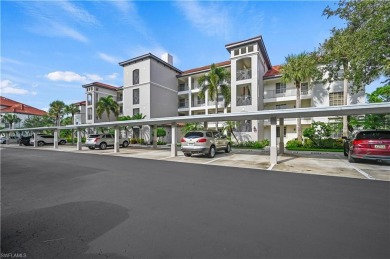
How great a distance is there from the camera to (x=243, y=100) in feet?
79.0

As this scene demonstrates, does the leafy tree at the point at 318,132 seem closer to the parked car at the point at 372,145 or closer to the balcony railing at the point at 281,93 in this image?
the balcony railing at the point at 281,93

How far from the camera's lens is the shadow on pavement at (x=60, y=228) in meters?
2.68

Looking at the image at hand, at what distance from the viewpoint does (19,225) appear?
11.3 feet

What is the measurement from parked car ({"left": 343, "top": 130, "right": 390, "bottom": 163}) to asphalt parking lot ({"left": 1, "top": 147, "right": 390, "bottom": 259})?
3385 millimetres

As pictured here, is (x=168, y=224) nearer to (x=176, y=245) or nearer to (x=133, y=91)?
(x=176, y=245)

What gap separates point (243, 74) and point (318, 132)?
11.0m

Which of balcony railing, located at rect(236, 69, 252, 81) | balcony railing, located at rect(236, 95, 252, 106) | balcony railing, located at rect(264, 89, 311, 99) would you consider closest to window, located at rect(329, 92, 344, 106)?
balcony railing, located at rect(264, 89, 311, 99)

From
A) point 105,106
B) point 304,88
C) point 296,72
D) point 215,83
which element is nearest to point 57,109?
point 105,106

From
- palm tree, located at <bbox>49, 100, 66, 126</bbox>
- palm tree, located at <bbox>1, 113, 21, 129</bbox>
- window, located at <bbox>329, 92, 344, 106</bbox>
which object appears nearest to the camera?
window, located at <bbox>329, 92, 344, 106</bbox>

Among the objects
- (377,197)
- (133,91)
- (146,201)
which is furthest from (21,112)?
(377,197)

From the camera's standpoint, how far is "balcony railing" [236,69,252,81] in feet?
78.5

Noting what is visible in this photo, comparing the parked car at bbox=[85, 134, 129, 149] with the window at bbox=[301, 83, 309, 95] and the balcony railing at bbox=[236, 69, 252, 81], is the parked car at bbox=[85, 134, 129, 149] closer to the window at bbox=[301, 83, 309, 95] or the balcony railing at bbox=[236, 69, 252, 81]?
the balcony railing at bbox=[236, 69, 252, 81]

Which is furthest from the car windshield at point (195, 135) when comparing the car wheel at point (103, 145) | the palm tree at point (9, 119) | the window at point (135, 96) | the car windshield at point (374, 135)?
the palm tree at point (9, 119)

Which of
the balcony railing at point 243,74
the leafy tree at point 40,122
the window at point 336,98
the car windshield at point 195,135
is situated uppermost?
the balcony railing at point 243,74
